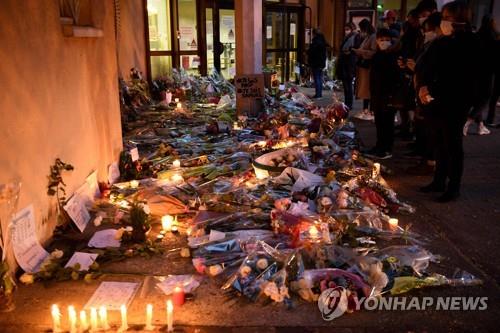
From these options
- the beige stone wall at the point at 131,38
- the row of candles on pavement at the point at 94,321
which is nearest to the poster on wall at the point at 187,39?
the beige stone wall at the point at 131,38

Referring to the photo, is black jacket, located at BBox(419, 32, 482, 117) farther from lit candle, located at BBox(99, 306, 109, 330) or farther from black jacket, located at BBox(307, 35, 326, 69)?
black jacket, located at BBox(307, 35, 326, 69)

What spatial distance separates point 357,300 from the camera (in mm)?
3266

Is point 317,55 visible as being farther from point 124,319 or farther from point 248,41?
point 124,319

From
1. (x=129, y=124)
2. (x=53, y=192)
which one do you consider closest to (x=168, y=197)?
(x=53, y=192)

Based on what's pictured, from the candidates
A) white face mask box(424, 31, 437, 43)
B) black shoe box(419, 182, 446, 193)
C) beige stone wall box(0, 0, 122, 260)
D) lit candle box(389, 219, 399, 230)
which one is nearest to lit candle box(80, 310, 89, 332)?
beige stone wall box(0, 0, 122, 260)

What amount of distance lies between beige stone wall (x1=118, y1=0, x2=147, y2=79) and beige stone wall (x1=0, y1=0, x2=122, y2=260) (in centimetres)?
582

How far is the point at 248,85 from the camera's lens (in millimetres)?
10086

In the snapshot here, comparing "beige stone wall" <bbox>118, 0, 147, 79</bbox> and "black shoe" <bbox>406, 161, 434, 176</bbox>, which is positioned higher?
"beige stone wall" <bbox>118, 0, 147, 79</bbox>

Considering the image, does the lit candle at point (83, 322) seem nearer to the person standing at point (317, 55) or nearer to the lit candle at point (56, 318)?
the lit candle at point (56, 318)

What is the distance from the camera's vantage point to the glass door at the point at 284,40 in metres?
16.0

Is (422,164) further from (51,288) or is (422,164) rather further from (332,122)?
(51,288)

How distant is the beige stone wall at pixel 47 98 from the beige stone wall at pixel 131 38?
19.1 ft

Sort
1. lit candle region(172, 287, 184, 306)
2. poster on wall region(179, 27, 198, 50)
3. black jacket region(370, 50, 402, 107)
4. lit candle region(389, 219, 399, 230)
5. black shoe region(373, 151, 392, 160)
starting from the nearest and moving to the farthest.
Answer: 1. lit candle region(172, 287, 184, 306)
2. lit candle region(389, 219, 399, 230)
3. black jacket region(370, 50, 402, 107)
4. black shoe region(373, 151, 392, 160)
5. poster on wall region(179, 27, 198, 50)

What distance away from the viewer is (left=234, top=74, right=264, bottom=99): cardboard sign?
10055 millimetres
